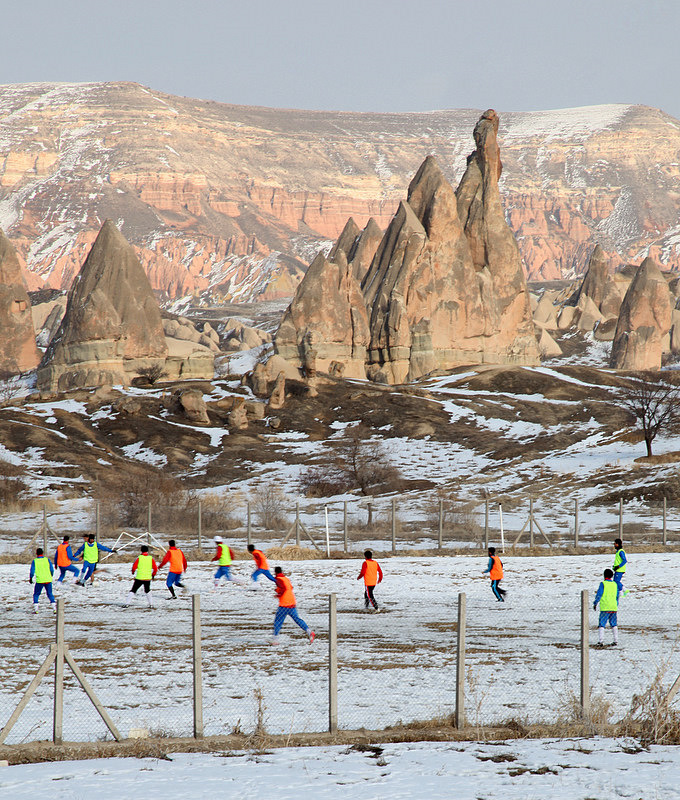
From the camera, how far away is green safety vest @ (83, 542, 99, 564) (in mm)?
23458

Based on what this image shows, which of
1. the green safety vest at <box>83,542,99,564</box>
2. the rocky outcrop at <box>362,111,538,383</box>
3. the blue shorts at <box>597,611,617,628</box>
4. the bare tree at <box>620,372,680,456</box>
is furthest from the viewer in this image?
the rocky outcrop at <box>362,111,538,383</box>

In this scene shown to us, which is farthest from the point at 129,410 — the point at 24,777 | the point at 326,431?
the point at 24,777

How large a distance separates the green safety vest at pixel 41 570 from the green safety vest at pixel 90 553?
3.50 m

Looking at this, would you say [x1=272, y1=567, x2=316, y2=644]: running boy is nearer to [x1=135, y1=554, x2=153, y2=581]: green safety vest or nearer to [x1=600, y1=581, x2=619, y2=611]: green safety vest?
[x1=600, y1=581, x2=619, y2=611]: green safety vest

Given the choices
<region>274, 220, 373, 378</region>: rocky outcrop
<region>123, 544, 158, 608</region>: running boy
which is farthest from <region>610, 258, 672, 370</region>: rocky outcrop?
<region>123, 544, 158, 608</region>: running boy

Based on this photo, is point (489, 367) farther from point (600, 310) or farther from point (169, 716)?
point (600, 310)

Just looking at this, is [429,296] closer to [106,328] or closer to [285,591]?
[106,328]

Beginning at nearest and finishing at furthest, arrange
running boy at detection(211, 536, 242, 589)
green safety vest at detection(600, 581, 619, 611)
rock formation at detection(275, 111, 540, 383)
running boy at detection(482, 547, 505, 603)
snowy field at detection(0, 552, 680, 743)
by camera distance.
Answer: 1. snowy field at detection(0, 552, 680, 743)
2. green safety vest at detection(600, 581, 619, 611)
3. running boy at detection(482, 547, 505, 603)
4. running boy at detection(211, 536, 242, 589)
5. rock formation at detection(275, 111, 540, 383)

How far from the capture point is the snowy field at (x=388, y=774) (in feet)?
27.7

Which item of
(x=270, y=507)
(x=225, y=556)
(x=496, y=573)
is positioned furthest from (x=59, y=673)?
(x=270, y=507)

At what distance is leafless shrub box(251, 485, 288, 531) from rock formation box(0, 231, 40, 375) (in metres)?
75.5

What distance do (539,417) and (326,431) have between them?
16.4 m

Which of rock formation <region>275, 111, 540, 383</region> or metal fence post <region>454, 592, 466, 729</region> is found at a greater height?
rock formation <region>275, 111, 540, 383</region>

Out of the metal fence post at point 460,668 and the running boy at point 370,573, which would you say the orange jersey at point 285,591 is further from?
the metal fence post at point 460,668
